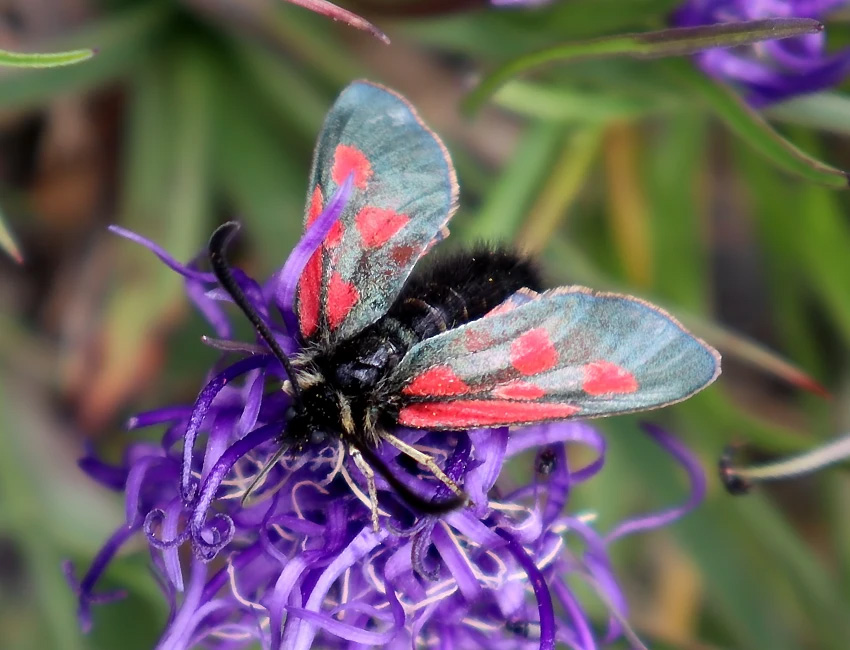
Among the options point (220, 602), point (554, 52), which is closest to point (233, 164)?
point (554, 52)

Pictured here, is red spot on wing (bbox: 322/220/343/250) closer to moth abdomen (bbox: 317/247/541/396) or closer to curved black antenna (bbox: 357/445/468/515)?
moth abdomen (bbox: 317/247/541/396)

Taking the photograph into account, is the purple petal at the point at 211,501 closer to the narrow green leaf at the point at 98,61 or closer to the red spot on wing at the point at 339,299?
the red spot on wing at the point at 339,299

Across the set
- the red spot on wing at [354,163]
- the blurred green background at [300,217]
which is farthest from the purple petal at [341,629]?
the blurred green background at [300,217]

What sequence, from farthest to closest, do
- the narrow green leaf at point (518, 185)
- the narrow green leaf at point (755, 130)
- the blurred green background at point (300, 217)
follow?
the blurred green background at point (300, 217)
the narrow green leaf at point (518, 185)
the narrow green leaf at point (755, 130)

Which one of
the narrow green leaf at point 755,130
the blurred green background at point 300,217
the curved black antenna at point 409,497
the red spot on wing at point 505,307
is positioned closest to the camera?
the curved black antenna at point 409,497

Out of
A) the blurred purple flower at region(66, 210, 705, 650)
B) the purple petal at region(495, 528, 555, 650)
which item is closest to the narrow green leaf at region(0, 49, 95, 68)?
the blurred purple flower at region(66, 210, 705, 650)
